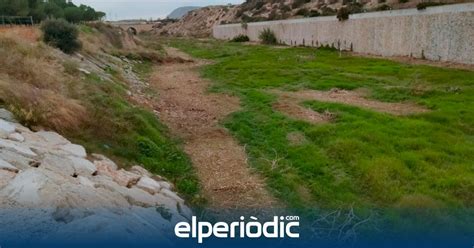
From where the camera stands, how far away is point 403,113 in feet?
39.5

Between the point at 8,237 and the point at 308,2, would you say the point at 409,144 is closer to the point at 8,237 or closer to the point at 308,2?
the point at 8,237

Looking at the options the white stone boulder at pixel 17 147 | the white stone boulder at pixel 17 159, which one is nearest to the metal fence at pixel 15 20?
the white stone boulder at pixel 17 147

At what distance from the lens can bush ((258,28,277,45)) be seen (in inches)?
1917

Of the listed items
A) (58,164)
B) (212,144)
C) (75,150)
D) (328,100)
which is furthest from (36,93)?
(328,100)

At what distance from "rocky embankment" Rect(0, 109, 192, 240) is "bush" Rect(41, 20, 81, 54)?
12551mm

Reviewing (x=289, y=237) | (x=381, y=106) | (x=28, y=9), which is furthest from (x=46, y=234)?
(x=28, y=9)

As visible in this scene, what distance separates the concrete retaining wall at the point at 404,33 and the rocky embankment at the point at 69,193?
1776cm

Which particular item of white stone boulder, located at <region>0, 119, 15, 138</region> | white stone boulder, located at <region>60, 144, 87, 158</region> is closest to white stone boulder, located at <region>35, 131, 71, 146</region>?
white stone boulder, located at <region>60, 144, 87, 158</region>

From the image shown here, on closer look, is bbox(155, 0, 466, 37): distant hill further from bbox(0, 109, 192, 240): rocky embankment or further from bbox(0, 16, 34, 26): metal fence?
bbox(0, 109, 192, 240): rocky embankment

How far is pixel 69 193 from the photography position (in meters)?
5.18

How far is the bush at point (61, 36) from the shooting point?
18859mm

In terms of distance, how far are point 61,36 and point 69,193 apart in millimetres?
15690

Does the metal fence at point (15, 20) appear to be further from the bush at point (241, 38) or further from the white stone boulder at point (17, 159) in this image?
the bush at point (241, 38)

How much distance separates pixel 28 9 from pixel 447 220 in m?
37.9
